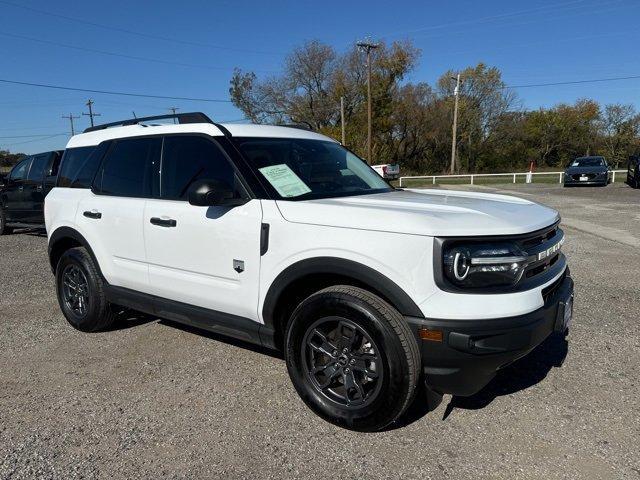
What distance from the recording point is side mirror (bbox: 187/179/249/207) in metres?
3.03

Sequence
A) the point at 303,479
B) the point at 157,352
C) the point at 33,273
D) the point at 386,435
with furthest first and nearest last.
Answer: the point at 33,273 → the point at 157,352 → the point at 386,435 → the point at 303,479

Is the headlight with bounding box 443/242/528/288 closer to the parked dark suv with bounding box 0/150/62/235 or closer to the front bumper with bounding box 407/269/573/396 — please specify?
the front bumper with bounding box 407/269/573/396

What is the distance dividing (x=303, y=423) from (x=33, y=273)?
592 cm

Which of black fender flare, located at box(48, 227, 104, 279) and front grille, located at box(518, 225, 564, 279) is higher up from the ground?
front grille, located at box(518, 225, 564, 279)

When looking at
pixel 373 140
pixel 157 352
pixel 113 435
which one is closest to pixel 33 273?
pixel 157 352

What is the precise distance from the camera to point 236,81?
54.1 metres

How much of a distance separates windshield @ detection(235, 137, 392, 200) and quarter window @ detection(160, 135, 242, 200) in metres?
0.19

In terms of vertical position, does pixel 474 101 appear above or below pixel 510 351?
above

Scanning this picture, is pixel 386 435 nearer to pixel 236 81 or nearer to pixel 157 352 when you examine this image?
A: pixel 157 352

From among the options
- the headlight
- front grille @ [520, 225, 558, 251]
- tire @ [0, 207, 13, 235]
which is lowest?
tire @ [0, 207, 13, 235]

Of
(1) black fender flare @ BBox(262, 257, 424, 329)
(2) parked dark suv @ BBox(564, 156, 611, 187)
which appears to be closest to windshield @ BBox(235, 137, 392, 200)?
(1) black fender flare @ BBox(262, 257, 424, 329)

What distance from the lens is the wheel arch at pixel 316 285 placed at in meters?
2.59

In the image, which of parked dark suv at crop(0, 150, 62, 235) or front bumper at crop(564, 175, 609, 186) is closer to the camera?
parked dark suv at crop(0, 150, 62, 235)

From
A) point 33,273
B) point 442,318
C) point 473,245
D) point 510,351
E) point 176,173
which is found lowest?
point 33,273
